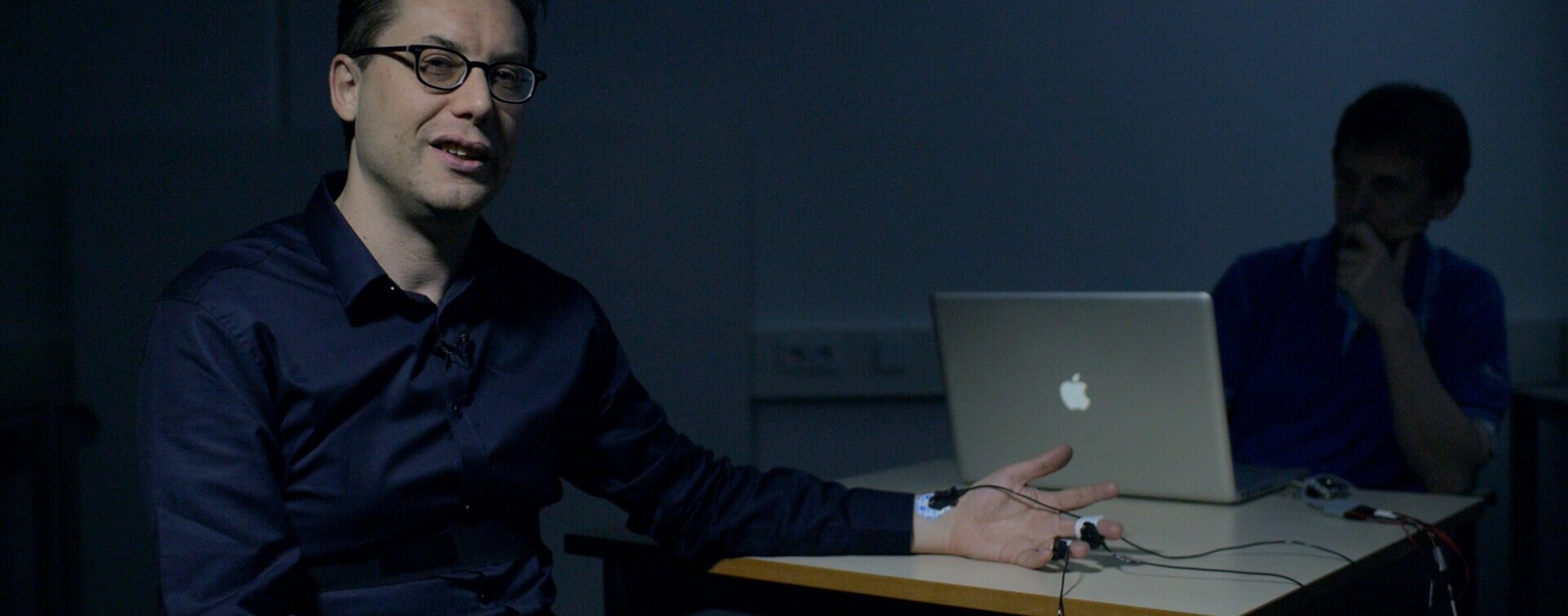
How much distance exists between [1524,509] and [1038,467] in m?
1.73

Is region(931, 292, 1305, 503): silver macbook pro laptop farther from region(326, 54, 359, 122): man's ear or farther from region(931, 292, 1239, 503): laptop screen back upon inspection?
region(326, 54, 359, 122): man's ear

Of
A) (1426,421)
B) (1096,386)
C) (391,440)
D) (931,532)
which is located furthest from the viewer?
(1426,421)

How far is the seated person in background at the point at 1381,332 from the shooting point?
7.69 ft

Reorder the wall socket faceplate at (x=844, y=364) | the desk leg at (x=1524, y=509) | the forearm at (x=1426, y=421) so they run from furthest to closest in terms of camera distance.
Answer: the wall socket faceplate at (x=844, y=364) → the desk leg at (x=1524, y=509) → the forearm at (x=1426, y=421)

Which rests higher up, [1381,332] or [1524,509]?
[1381,332]

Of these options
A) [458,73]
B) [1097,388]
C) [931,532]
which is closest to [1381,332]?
[1097,388]

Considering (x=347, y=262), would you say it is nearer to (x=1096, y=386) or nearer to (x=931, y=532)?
(x=931, y=532)

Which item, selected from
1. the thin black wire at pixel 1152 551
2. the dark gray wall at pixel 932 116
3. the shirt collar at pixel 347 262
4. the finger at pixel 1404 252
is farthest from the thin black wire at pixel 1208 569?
the dark gray wall at pixel 932 116

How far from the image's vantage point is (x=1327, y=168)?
3227 mm

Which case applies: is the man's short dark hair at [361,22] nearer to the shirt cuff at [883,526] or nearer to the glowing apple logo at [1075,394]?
the shirt cuff at [883,526]

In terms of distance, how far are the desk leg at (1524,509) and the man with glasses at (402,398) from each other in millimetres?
1743

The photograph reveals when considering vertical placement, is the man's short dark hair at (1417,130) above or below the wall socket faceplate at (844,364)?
above

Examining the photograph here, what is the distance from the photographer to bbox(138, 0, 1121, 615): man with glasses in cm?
131

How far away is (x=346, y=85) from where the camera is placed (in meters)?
1.51
